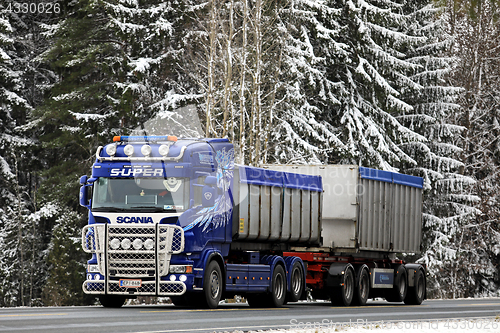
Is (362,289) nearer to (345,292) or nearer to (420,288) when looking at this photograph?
(345,292)

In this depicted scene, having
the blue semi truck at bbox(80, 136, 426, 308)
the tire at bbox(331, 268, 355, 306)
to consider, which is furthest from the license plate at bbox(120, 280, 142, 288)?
the tire at bbox(331, 268, 355, 306)

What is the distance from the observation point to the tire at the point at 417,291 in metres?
25.9

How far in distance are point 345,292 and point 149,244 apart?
22.7 feet

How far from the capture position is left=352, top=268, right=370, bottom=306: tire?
75.6ft

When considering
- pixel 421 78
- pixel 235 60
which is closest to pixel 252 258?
pixel 235 60

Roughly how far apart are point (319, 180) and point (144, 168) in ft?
20.3

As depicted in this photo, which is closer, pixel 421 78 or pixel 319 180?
pixel 319 180

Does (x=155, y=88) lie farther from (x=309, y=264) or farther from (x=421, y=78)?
(x=309, y=264)

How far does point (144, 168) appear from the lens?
58.4ft

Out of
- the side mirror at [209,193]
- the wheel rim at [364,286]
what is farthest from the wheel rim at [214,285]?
the wheel rim at [364,286]

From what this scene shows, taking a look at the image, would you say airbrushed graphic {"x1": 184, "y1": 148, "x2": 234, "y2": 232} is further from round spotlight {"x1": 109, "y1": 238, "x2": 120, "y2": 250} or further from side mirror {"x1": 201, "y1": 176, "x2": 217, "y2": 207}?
round spotlight {"x1": 109, "y1": 238, "x2": 120, "y2": 250}

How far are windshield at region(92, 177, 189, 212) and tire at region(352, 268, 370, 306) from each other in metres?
7.35

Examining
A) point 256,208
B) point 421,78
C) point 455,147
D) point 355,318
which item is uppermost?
point 421,78

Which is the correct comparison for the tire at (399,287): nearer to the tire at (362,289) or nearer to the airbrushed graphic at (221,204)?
the tire at (362,289)
